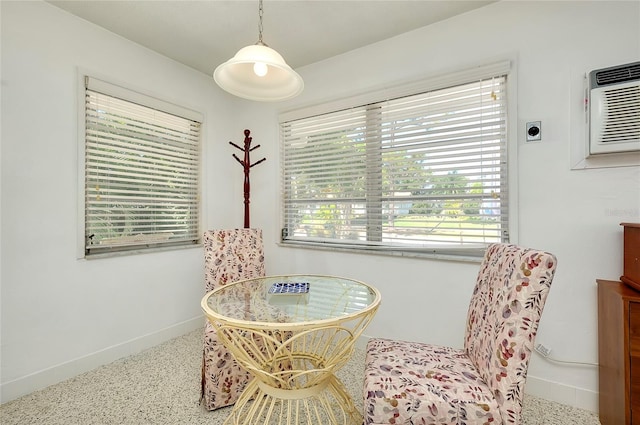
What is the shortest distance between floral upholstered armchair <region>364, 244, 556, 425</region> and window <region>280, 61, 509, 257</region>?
2.87 ft

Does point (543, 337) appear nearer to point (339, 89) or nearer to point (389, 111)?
point (389, 111)

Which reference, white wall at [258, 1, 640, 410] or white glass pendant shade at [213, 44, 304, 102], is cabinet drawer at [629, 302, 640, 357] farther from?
white glass pendant shade at [213, 44, 304, 102]

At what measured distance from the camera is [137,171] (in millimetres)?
2426

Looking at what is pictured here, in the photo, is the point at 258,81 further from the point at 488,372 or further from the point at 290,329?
the point at 488,372

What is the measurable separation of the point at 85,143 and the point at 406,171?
8.09 feet

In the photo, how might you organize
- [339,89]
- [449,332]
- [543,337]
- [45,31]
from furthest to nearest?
[339,89]
[449,332]
[45,31]
[543,337]

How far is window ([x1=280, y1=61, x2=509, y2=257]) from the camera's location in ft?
6.34

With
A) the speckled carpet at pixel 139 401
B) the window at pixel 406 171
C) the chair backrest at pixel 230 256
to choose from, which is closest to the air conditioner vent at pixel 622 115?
the window at pixel 406 171

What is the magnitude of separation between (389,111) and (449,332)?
177 cm

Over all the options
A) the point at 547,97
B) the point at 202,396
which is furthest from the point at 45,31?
the point at 547,97

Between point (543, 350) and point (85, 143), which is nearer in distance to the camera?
point (543, 350)

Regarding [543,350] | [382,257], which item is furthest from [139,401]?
[543,350]

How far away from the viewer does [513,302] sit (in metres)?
1.00

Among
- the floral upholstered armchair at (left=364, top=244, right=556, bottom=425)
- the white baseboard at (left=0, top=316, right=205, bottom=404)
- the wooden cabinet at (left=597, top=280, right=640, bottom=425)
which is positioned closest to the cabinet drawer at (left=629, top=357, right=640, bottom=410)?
the wooden cabinet at (left=597, top=280, right=640, bottom=425)
